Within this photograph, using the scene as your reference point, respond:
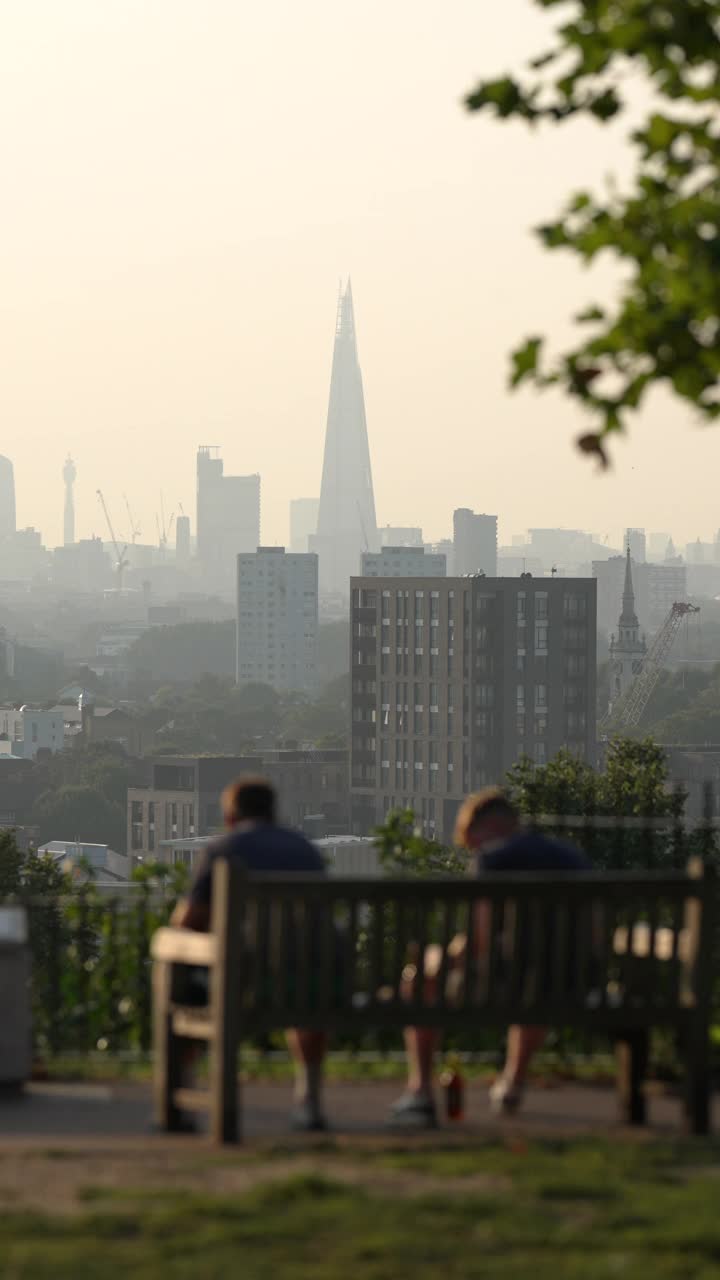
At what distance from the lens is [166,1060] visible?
29.8 ft

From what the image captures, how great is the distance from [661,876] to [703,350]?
5.80 ft

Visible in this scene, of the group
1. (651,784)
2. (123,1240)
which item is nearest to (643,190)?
(123,1240)

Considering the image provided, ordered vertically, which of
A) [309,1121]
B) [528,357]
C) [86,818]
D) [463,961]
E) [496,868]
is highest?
[528,357]

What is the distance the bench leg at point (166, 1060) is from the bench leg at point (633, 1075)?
1.52 m

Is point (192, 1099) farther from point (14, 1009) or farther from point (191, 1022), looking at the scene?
point (14, 1009)

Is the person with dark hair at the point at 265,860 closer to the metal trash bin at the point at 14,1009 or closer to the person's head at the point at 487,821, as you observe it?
the person's head at the point at 487,821

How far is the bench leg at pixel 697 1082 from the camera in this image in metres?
8.77

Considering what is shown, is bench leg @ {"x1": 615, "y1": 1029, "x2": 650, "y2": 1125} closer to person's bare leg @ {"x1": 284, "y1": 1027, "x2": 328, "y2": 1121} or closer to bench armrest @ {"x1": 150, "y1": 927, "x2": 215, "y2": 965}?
person's bare leg @ {"x1": 284, "y1": 1027, "x2": 328, "y2": 1121}

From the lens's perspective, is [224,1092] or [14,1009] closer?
[224,1092]

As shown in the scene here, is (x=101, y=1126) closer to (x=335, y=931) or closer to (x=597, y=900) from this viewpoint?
(x=335, y=931)

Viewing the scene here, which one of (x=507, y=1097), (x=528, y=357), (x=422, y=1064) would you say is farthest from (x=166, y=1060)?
(x=528, y=357)

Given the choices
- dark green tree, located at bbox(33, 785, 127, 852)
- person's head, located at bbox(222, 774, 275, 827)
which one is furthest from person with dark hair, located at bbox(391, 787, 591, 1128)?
dark green tree, located at bbox(33, 785, 127, 852)

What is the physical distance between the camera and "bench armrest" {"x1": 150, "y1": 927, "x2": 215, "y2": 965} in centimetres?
873

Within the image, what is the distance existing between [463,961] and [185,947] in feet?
3.02
